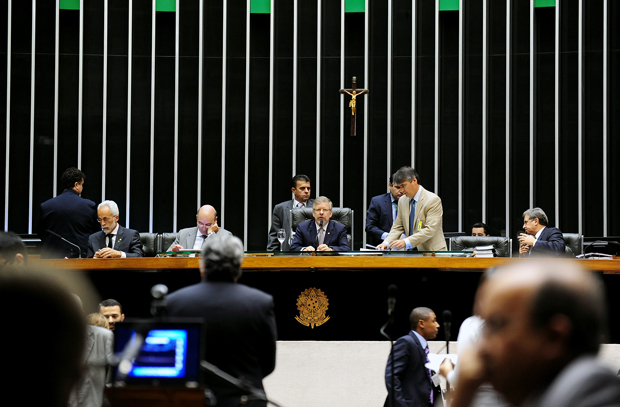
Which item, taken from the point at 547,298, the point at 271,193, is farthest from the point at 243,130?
the point at 547,298

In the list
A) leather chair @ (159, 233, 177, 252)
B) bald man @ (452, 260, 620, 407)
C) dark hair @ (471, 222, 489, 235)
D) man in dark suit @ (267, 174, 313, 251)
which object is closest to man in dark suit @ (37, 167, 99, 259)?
leather chair @ (159, 233, 177, 252)

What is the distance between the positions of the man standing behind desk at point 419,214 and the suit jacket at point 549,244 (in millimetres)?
730

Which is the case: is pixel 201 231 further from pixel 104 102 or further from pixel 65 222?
pixel 104 102

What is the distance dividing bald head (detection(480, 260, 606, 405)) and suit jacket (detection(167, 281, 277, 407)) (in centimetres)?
176

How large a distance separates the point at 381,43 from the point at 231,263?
6.54 m

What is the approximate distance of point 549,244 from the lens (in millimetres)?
5965

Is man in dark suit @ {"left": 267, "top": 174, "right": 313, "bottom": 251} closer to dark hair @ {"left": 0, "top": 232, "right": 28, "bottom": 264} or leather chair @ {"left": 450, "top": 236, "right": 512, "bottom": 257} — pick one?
leather chair @ {"left": 450, "top": 236, "right": 512, "bottom": 257}

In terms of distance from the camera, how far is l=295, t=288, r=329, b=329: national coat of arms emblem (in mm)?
5070

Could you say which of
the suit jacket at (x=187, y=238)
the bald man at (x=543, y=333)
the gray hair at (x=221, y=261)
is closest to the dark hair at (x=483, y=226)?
the suit jacket at (x=187, y=238)

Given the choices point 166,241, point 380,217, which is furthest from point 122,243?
point 380,217

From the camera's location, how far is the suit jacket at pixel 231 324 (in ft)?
8.33

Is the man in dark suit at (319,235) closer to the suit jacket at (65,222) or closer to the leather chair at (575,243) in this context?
the suit jacket at (65,222)

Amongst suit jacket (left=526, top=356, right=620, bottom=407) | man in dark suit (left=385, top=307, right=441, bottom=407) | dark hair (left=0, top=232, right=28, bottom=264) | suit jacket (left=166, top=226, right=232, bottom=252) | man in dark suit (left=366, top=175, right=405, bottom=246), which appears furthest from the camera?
man in dark suit (left=366, top=175, right=405, bottom=246)

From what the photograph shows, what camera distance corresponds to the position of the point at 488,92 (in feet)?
28.2
